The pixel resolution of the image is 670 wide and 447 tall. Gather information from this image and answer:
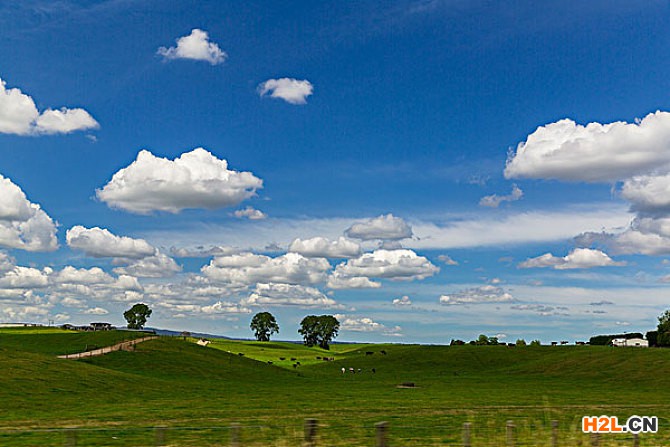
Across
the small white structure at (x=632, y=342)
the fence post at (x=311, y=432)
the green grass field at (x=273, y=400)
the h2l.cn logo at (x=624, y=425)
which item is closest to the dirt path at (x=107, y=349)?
the green grass field at (x=273, y=400)

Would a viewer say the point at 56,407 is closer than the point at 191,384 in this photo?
Yes

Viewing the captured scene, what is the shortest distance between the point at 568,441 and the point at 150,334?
11997cm

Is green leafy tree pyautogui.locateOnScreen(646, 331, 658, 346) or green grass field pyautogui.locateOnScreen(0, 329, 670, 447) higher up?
green leafy tree pyautogui.locateOnScreen(646, 331, 658, 346)

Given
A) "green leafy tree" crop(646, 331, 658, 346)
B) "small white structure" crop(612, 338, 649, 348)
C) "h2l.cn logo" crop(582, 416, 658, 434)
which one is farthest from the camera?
"green leafy tree" crop(646, 331, 658, 346)

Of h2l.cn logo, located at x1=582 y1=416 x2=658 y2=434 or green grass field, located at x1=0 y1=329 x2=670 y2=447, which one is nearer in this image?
green grass field, located at x1=0 y1=329 x2=670 y2=447

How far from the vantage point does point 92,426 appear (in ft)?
140

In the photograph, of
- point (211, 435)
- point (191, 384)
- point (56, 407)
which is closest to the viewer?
point (211, 435)

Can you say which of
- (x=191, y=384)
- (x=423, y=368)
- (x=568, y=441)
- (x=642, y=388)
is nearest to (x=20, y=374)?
Answer: (x=191, y=384)

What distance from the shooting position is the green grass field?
37.6 metres

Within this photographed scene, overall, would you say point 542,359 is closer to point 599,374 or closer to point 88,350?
point 599,374

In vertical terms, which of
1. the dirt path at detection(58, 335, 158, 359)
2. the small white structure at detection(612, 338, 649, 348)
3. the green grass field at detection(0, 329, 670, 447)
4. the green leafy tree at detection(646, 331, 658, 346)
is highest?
Result: the green leafy tree at detection(646, 331, 658, 346)

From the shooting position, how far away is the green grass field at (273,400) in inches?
1479

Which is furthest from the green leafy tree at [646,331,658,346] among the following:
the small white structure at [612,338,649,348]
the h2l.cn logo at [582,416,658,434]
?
the h2l.cn logo at [582,416,658,434]

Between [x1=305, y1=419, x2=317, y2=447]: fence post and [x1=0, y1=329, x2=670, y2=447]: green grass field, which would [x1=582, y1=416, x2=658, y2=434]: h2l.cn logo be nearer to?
[x1=0, y1=329, x2=670, y2=447]: green grass field
